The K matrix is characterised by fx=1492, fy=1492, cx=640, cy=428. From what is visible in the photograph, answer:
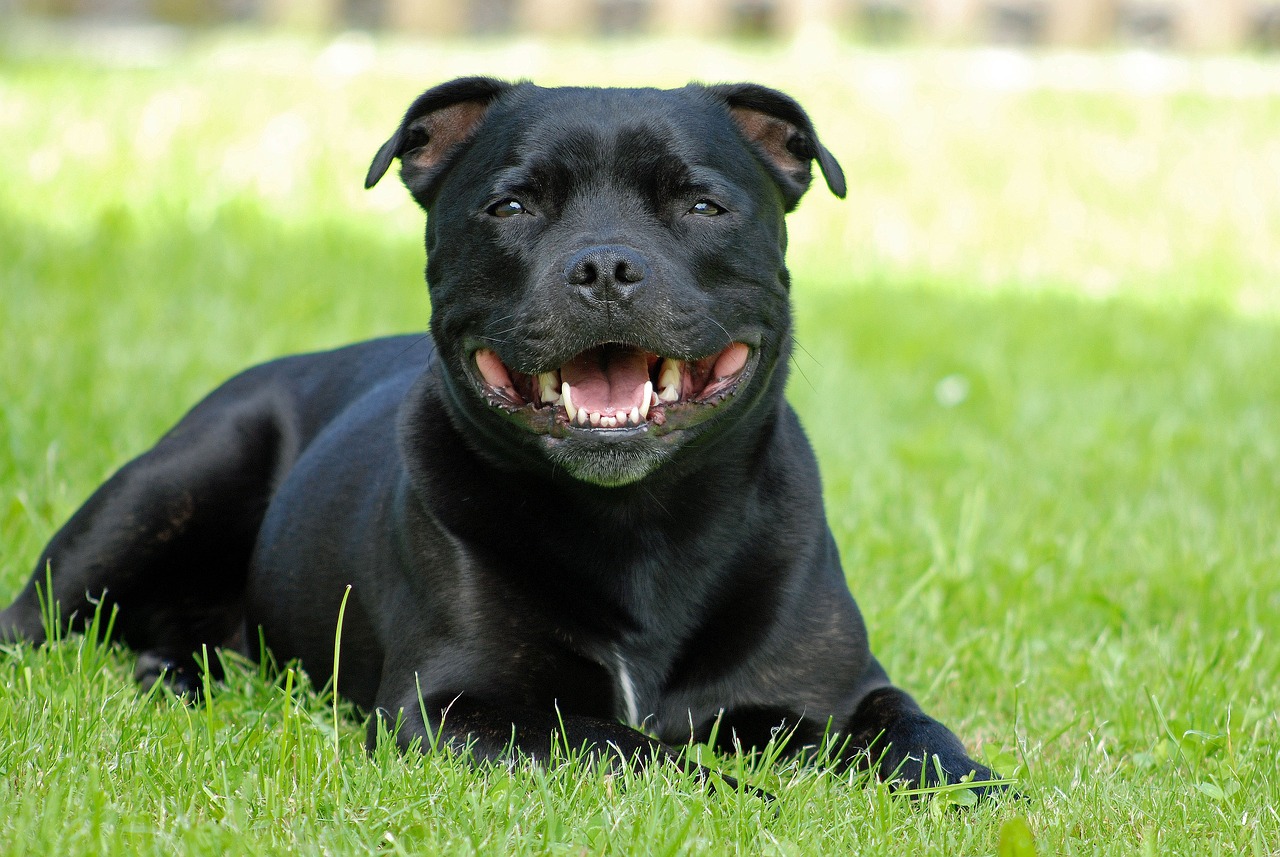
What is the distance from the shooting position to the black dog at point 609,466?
329cm

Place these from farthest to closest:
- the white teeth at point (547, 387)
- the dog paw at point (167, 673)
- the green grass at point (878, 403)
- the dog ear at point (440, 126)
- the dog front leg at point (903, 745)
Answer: the dog paw at point (167, 673) < the dog ear at point (440, 126) < the white teeth at point (547, 387) < the dog front leg at point (903, 745) < the green grass at point (878, 403)

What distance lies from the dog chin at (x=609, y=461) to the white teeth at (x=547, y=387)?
0.17 meters

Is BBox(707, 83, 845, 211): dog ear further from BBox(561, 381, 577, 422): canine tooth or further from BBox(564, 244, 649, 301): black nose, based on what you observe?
BBox(561, 381, 577, 422): canine tooth

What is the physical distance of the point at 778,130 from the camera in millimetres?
3959

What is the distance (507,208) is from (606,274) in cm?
46

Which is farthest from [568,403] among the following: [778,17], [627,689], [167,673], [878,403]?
[778,17]

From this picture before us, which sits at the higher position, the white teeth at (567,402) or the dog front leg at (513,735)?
the white teeth at (567,402)

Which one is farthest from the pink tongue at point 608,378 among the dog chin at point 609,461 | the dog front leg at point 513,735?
the dog front leg at point 513,735

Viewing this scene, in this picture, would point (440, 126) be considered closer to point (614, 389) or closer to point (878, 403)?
point (614, 389)

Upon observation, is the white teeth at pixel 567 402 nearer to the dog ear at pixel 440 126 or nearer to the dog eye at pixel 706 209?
the dog eye at pixel 706 209

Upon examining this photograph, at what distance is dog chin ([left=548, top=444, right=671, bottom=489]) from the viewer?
129 inches

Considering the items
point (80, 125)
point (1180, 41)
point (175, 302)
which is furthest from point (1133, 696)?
point (1180, 41)

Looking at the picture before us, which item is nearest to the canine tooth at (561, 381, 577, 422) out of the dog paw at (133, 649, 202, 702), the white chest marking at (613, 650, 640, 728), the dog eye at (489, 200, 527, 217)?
the dog eye at (489, 200, 527, 217)

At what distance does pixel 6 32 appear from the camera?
14328 mm
